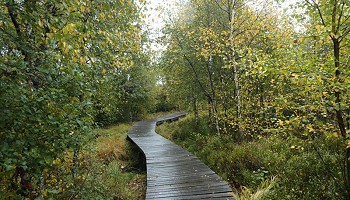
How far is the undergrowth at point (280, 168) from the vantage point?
4.35 meters

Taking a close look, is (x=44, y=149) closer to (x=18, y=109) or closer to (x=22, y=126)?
(x=22, y=126)

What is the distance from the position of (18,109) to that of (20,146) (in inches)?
15.1

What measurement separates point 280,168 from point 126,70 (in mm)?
4824

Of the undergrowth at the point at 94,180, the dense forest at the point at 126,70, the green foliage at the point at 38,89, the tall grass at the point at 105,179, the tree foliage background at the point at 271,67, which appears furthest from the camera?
the tall grass at the point at 105,179

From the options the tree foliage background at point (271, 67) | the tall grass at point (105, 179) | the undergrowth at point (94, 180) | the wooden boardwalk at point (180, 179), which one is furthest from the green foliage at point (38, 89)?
the tree foliage background at point (271, 67)

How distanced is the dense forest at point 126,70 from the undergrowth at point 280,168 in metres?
0.03

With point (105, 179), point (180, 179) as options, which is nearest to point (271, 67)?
point (180, 179)

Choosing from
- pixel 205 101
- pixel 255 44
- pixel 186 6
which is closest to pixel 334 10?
pixel 255 44

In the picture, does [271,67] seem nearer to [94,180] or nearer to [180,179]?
[180,179]

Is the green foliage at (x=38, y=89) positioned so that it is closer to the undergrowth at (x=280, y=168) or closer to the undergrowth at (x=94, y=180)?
the undergrowth at (x=94, y=180)

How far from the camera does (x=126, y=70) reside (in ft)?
20.6

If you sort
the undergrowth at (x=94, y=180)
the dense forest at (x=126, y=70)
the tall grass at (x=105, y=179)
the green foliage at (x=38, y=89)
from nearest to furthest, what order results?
the green foliage at (x=38, y=89), the dense forest at (x=126, y=70), the undergrowth at (x=94, y=180), the tall grass at (x=105, y=179)

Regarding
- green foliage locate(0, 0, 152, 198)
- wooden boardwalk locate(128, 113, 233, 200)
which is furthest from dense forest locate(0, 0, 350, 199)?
wooden boardwalk locate(128, 113, 233, 200)

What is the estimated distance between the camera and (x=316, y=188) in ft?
14.6
